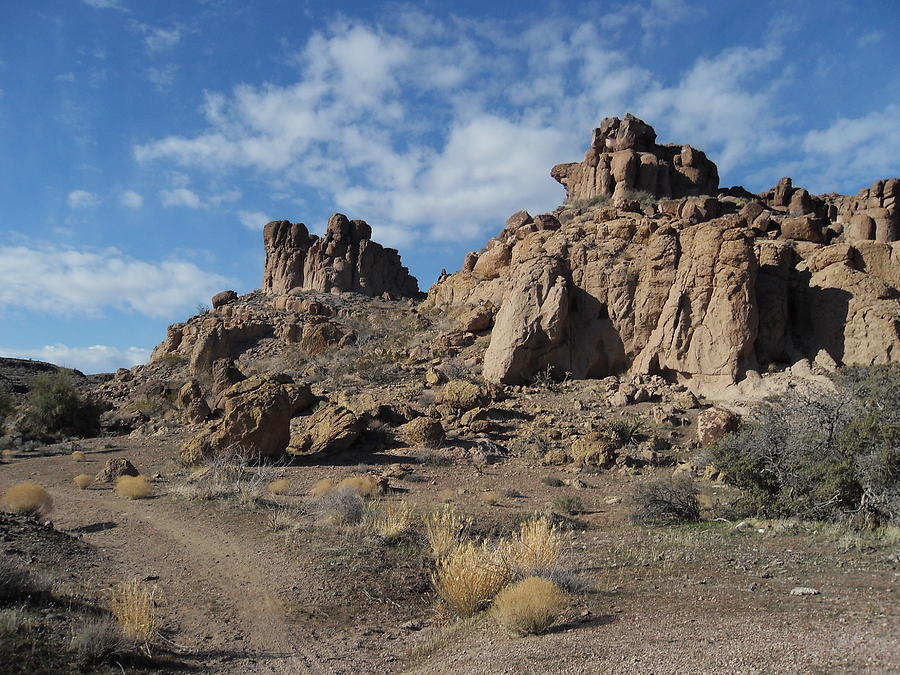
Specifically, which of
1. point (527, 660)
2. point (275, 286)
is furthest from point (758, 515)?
point (275, 286)

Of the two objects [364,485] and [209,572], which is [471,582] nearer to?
[209,572]

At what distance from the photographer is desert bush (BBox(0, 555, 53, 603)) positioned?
6367 millimetres

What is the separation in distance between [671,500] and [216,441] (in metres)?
12.8

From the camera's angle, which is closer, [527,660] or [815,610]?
[527,660]

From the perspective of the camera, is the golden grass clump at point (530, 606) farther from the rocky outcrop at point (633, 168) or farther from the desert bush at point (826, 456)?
the rocky outcrop at point (633, 168)

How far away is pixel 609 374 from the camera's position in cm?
2373

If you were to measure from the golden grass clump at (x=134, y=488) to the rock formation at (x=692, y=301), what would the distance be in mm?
13325

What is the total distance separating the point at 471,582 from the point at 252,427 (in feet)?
39.6

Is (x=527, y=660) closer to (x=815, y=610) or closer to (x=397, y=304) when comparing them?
(x=815, y=610)

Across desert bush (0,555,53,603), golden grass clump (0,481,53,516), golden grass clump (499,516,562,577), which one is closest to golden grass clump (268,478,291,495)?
golden grass clump (0,481,53,516)

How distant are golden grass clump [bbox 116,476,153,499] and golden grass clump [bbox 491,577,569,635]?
10954 mm

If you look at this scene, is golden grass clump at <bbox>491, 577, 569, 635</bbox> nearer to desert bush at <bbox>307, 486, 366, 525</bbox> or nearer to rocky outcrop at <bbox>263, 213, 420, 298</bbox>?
desert bush at <bbox>307, 486, 366, 525</bbox>

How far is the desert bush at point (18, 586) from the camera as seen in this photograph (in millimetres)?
6367

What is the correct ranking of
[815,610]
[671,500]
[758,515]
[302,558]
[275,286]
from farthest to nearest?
[275,286], [671,500], [758,515], [302,558], [815,610]
